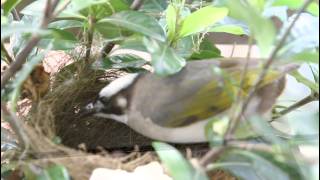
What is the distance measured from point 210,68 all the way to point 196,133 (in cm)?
6

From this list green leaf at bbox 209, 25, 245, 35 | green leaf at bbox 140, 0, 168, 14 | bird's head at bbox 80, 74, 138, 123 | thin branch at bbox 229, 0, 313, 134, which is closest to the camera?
thin branch at bbox 229, 0, 313, 134

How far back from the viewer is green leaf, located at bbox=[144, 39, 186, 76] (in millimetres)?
475

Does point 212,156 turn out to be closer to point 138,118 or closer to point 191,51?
point 138,118

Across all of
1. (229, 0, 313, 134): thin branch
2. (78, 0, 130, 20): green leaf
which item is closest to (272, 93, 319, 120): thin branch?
(229, 0, 313, 134): thin branch

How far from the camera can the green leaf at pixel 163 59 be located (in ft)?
1.56

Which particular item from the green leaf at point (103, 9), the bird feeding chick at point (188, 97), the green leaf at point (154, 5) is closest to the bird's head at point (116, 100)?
the bird feeding chick at point (188, 97)

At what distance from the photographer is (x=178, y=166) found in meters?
0.41

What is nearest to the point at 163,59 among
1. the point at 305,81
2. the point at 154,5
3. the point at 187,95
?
the point at 187,95

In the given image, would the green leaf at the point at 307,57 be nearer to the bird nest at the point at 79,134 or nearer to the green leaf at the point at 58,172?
the bird nest at the point at 79,134

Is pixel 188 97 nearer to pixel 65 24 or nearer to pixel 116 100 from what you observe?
pixel 116 100

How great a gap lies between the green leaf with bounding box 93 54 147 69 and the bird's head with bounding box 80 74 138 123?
0.13m

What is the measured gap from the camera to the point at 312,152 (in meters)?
0.40

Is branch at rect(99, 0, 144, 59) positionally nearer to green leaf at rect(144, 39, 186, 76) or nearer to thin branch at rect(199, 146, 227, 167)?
green leaf at rect(144, 39, 186, 76)

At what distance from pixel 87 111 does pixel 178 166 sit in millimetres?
216
